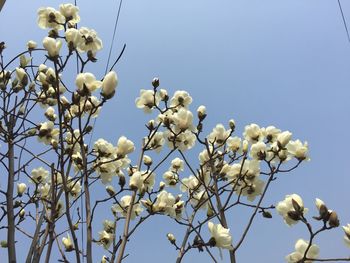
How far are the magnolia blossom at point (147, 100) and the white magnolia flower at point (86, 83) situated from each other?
23.2 inches

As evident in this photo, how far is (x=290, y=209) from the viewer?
55.3 inches

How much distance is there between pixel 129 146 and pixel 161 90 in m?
0.51

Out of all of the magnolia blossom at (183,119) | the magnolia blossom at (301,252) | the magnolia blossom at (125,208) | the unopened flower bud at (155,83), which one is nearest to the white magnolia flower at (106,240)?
the magnolia blossom at (125,208)

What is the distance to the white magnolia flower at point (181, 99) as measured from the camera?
6.48ft

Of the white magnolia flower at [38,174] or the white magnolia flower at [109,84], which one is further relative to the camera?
the white magnolia flower at [38,174]

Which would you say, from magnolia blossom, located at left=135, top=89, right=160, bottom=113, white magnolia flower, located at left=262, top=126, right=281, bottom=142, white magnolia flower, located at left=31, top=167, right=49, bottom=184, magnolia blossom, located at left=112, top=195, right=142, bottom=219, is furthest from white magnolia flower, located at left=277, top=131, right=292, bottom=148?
white magnolia flower, located at left=31, top=167, right=49, bottom=184

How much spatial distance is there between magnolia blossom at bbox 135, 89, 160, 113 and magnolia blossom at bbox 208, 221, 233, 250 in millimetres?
698

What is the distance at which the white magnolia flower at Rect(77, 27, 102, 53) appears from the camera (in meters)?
1.67

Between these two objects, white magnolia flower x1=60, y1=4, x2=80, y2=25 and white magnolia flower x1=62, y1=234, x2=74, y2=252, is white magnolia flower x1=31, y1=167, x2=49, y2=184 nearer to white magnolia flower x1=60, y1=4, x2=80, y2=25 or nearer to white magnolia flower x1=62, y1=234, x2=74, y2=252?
white magnolia flower x1=62, y1=234, x2=74, y2=252

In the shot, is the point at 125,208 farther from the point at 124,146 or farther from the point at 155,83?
the point at 155,83

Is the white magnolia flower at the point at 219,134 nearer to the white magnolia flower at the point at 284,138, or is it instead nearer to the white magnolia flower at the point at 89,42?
the white magnolia flower at the point at 284,138

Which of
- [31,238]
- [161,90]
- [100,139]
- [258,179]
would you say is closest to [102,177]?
[100,139]

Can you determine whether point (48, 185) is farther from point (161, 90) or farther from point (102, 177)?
point (161, 90)

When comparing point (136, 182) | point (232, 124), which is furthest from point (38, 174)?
point (232, 124)
